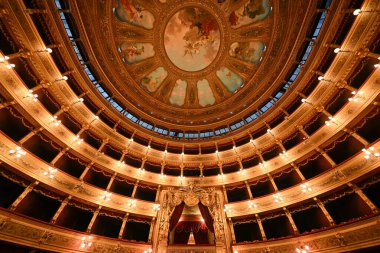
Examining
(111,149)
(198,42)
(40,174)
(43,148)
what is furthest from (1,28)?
(198,42)

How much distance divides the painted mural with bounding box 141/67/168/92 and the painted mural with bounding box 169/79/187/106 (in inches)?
70.3

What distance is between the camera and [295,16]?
1364 centimetres

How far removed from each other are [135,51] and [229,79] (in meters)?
10.5

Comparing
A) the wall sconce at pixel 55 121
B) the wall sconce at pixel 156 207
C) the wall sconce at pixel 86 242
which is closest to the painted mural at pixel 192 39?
the wall sconce at pixel 55 121

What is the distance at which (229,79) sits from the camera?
19281 millimetres

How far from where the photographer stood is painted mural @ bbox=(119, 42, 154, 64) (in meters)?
16.8

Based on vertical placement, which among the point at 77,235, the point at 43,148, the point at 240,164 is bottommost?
the point at 77,235

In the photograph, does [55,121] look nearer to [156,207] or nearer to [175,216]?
A: [156,207]

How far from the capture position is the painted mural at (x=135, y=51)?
1680 centimetres

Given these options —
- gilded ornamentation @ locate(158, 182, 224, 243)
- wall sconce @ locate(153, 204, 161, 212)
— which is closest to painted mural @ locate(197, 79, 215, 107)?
gilded ornamentation @ locate(158, 182, 224, 243)

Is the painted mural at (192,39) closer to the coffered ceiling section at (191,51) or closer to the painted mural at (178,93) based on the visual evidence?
the coffered ceiling section at (191,51)

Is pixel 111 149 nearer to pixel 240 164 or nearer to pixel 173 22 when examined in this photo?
pixel 240 164

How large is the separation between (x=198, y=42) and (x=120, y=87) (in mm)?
9429

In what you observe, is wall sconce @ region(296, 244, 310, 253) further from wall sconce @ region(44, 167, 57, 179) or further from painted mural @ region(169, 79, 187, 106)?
painted mural @ region(169, 79, 187, 106)
